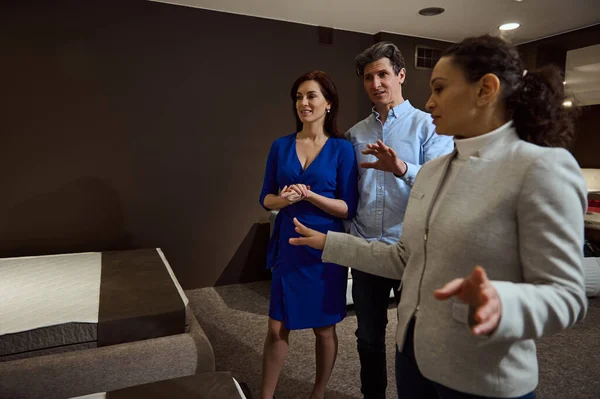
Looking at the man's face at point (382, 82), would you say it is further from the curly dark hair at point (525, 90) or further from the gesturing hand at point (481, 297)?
the gesturing hand at point (481, 297)

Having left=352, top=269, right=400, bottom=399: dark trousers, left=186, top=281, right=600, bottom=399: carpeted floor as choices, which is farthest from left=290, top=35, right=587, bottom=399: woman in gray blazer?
left=186, top=281, right=600, bottom=399: carpeted floor

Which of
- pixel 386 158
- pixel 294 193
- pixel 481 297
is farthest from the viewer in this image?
pixel 294 193

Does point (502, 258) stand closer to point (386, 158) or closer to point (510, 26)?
point (386, 158)

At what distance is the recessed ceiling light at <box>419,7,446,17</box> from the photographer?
3.84 metres

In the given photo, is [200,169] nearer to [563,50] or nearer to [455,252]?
[455,252]

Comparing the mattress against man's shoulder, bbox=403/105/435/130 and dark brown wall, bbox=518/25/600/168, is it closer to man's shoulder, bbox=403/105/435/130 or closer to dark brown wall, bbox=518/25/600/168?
man's shoulder, bbox=403/105/435/130

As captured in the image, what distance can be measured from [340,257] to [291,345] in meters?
1.75

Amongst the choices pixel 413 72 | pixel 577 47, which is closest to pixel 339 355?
pixel 413 72

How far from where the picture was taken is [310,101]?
1933 millimetres

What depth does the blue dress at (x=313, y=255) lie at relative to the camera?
1.87 metres

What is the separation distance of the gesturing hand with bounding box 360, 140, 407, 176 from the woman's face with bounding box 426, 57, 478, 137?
0.42 m

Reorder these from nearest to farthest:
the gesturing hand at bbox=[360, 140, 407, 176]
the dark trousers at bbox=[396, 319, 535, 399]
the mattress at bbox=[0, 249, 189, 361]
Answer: the dark trousers at bbox=[396, 319, 535, 399], the gesturing hand at bbox=[360, 140, 407, 176], the mattress at bbox=[0, 249, 189, 361]

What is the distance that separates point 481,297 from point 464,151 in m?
0.42

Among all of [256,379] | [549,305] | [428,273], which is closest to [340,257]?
[428,273]
